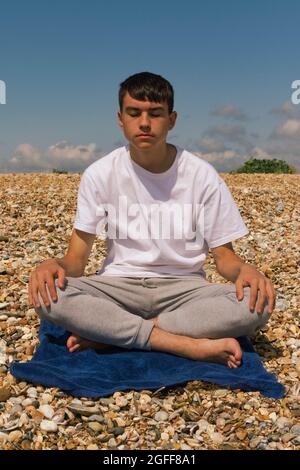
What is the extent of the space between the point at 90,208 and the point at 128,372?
1.27 m

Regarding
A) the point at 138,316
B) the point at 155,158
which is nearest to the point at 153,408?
the point at 138,316

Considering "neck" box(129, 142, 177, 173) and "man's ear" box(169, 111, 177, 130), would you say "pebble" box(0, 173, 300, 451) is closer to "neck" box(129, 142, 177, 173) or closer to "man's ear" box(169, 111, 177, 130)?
"neck" box(129, 142, 177, 173)

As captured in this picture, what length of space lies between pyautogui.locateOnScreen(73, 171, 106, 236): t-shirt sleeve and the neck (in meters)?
0.37

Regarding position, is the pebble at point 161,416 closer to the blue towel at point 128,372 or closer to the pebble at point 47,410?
the blue towel at point 128,372

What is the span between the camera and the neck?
15.0ft

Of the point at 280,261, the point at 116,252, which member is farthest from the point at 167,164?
the point at 280,261

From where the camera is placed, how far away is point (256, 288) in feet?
13.5

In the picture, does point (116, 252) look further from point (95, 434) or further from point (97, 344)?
point (95, 434)

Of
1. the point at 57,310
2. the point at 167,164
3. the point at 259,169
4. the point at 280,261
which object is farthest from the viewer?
the point at 259,169

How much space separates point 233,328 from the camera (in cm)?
430

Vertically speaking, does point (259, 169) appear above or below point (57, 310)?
below

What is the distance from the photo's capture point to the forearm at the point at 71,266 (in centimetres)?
457
